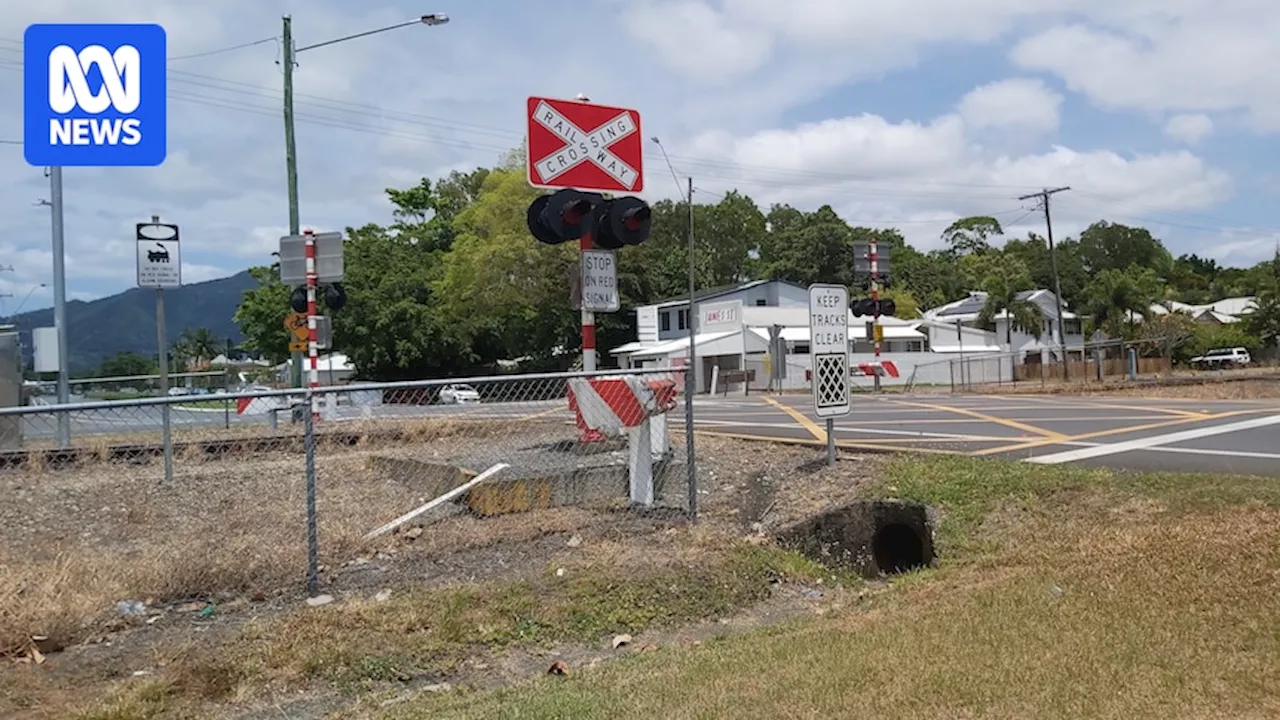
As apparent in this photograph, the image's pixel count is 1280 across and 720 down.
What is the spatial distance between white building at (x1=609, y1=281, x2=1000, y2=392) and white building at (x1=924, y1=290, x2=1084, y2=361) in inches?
62.6

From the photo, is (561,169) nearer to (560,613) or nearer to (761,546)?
(761,546)

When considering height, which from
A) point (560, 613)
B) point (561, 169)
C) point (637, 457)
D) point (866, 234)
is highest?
Answer: point (866, 234)

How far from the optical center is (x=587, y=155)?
9039mm

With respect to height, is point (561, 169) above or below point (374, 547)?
above

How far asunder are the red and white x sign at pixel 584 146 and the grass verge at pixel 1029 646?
4.52m

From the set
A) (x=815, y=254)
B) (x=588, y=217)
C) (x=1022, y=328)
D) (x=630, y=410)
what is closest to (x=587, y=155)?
(x=588, y=217)

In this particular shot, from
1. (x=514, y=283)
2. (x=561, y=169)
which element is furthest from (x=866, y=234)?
(x=561, y=169)

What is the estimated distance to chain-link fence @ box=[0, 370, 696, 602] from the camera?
645cm

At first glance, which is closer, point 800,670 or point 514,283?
point 800,670

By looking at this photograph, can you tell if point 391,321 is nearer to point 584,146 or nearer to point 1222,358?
point 584,146

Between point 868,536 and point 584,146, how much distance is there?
14.1 feet

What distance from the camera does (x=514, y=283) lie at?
162 feet

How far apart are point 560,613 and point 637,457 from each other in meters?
2.59

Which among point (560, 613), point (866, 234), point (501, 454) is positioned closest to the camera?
point (560, 613)
